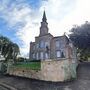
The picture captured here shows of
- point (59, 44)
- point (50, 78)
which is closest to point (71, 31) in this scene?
point (59, 44)

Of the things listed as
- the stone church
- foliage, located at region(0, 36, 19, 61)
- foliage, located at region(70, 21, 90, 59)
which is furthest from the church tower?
foliage, located at region(0, 36, 19, 61)

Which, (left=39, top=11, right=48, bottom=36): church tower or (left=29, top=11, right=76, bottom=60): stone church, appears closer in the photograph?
(left=29, top=11, right=76, bottom=60): stone church

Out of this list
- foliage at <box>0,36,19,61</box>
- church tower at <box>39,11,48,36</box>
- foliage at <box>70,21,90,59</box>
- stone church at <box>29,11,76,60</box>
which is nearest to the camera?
foliage at <box>0,36,19,61</box>

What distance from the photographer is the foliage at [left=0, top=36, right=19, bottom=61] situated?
3144cm

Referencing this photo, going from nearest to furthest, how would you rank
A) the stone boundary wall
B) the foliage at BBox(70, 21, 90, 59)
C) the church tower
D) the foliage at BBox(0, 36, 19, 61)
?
the stone boundary wall → the foliage at BBox(0, 36, 19, 61) → the foliage at BBox(70, 21, 90, 59) → the church tower

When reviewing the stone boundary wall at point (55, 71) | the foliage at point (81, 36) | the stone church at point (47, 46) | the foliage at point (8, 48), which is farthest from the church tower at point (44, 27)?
the stone boundary wall at point (55, 71)

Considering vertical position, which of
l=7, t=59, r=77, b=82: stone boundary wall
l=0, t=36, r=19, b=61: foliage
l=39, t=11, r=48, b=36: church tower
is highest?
l=39, t=11, r=48, b=36: church tower

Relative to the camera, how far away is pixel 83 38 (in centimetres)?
3309

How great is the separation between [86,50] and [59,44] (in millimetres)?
6635

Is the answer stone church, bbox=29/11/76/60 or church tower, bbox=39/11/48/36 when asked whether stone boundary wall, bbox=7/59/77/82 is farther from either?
church tower, bbox=39/11/48/36

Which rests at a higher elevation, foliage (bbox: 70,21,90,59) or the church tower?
the church tower

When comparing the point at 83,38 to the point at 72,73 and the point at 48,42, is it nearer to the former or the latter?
the point at 48,42

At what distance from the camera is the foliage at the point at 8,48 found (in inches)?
1238

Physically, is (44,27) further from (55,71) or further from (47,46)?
(55,71)
